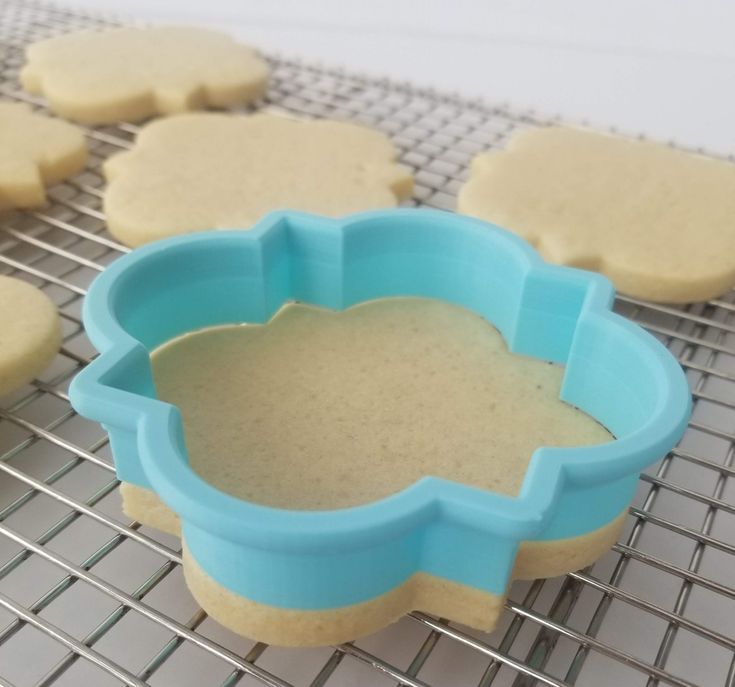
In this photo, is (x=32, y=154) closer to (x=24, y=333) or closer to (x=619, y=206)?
(x=24, y=333)

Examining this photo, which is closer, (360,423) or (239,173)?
(360,423)

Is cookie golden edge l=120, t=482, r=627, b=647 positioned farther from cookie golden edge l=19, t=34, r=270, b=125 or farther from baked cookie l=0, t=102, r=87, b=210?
cookie golden edge l=19, t=34, r=270, b=125

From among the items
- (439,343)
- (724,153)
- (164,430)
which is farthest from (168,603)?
(724,153)

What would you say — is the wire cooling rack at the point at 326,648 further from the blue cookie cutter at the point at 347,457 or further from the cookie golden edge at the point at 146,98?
the cookie golden edge at the point at 146,98

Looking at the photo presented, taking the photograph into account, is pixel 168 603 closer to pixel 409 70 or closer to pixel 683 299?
pixel 683 299

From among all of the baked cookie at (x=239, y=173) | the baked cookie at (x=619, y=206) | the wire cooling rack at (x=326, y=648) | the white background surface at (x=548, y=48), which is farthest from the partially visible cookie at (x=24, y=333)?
the white background surface at (x=548, y=48)

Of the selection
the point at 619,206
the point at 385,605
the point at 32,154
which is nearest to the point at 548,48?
the point at 619,206
